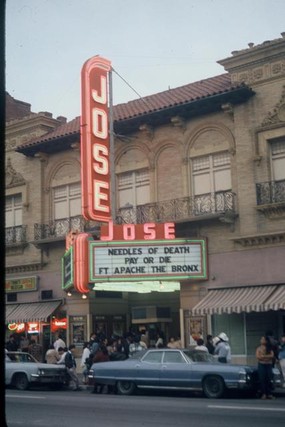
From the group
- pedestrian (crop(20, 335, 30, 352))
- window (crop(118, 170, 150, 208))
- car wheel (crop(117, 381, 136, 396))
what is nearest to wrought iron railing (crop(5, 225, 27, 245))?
pedestrian (crop(20, 335, 30, 352))

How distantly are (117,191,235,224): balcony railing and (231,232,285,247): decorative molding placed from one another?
1.14m

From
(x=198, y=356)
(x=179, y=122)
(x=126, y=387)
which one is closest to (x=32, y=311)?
(x=179, y=122)

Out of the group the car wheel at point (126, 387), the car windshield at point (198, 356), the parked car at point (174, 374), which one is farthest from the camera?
the car wheel at point (126, 387)

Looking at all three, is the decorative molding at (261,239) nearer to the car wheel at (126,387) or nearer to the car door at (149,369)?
the car door at (149,369)

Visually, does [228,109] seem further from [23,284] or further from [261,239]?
[23,284]

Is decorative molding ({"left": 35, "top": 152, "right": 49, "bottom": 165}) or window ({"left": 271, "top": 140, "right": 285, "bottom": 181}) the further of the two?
decorative molding ({"left": 35, "top": 152, "right": 49, "bottom": 165})

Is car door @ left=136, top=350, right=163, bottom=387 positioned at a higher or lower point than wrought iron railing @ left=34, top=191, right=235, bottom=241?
lower

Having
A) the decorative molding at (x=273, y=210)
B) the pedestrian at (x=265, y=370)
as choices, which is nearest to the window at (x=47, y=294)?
the decorative molding at (x=273, y=210)

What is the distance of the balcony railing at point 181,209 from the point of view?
22.4 meters

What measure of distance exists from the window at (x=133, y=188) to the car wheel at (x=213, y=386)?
10.7m

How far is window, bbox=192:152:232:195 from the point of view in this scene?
22.8m

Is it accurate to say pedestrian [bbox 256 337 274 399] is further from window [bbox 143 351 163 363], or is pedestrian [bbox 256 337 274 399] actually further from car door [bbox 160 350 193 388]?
window [bbox 143 351 163 363]

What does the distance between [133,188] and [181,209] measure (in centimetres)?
275

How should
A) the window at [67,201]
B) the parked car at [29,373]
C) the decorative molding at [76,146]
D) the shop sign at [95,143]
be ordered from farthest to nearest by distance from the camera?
1. the window at [67,201]
2. the decorative molding at [76,146]
3. the shop sign at [95,143]
4. the parked car at [29,373]
